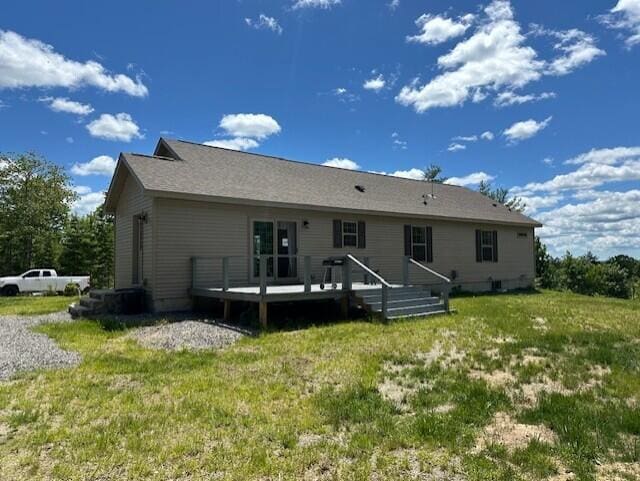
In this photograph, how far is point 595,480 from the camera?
284 centimetres

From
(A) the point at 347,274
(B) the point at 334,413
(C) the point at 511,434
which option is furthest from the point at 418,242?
(C) the point at 511,434

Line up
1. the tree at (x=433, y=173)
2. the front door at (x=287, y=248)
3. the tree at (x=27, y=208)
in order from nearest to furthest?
the front door at (x=287, y=248) → the tree at (x=27, y=208) → the tree at (x=433, y=173)

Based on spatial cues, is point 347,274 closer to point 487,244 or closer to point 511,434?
point 511,434

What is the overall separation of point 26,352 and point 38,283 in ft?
55.9

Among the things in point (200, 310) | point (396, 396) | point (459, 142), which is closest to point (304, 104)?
point (200, 310)

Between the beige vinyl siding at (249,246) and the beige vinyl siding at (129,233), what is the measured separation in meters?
0.51

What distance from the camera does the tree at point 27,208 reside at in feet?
93.0

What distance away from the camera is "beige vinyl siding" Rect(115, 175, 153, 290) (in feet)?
36.7

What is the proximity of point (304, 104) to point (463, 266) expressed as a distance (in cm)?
935

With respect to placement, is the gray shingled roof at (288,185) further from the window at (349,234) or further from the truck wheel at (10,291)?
the truck wheel at (10,291)

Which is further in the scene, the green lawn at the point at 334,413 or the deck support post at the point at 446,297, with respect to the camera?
the deck support post at the point at 446,297

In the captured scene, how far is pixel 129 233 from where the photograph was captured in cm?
1305

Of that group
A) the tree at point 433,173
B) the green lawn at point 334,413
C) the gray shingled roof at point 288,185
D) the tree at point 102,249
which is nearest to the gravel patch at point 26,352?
the green lawn at point 334,413

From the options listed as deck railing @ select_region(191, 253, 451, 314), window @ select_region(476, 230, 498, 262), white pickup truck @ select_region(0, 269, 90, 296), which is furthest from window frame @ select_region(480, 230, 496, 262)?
white pickup truck @ select_region(0, 269, 90, 296)
